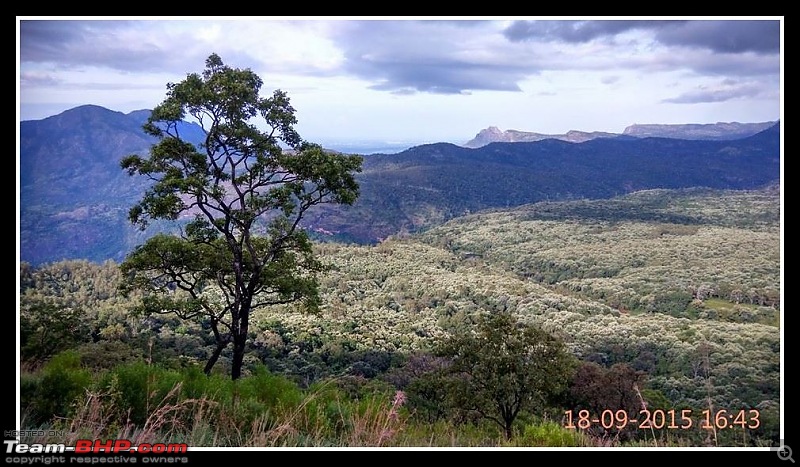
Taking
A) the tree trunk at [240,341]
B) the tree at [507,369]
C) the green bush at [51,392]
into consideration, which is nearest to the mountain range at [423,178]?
the tree trunk at [240,341]

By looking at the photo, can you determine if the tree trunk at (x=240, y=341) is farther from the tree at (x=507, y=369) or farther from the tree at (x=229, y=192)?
the tree at (x=507, y=369)

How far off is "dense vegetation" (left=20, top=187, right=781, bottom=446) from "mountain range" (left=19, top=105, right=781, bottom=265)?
338 cm

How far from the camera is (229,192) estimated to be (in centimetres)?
687

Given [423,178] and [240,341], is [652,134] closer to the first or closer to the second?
[423,178]

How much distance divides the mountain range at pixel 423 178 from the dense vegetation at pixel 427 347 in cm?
338

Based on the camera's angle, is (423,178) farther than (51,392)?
Yes

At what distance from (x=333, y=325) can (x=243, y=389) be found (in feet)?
34.1

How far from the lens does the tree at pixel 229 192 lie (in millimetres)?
6238

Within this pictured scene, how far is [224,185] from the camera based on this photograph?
676cm

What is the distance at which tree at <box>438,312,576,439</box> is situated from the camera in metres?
8.50

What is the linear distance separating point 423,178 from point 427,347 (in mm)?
59049

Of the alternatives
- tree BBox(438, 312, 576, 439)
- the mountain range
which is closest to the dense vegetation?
tree BBox(438, 312, 576, 439)

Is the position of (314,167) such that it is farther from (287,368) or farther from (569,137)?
(569,137)

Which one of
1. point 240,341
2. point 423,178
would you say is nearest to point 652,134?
point 423,178
